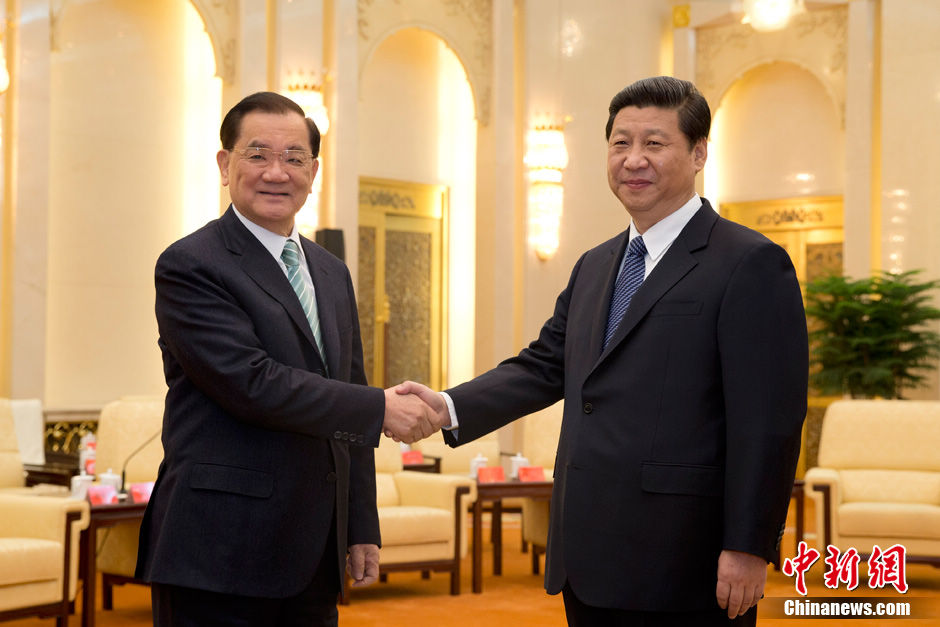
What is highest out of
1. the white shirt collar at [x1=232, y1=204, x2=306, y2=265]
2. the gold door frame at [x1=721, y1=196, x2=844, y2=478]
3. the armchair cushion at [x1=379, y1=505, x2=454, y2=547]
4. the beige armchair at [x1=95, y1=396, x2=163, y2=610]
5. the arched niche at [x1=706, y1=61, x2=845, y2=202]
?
the arched niche at [x1=706, y1=61, x2=845, y2=202]

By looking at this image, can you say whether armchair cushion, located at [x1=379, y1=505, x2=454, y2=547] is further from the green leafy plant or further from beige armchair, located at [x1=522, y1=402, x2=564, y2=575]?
the green leafy plant

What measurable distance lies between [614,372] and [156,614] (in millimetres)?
1026

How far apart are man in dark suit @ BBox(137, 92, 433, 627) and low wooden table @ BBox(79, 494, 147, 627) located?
9.43 feet

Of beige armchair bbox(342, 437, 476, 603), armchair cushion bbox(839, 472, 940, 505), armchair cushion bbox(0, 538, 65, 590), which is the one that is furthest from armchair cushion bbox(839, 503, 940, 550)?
armchair cushion bbox(0, 538, 65, 590)

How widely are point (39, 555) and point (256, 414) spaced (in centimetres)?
305

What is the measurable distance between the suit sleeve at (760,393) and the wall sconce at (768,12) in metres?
7.20

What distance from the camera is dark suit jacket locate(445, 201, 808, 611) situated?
2.06m

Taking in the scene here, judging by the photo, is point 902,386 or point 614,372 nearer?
point 614,372

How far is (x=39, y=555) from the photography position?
4703mm

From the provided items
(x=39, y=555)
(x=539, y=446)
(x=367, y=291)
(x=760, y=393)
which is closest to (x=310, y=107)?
(x=367, y=291)

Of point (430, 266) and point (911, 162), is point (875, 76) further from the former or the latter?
point (430, 266)

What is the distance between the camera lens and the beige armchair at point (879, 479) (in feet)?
20.4

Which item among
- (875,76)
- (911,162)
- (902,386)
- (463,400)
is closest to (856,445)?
(902,386)

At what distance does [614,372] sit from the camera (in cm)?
220
